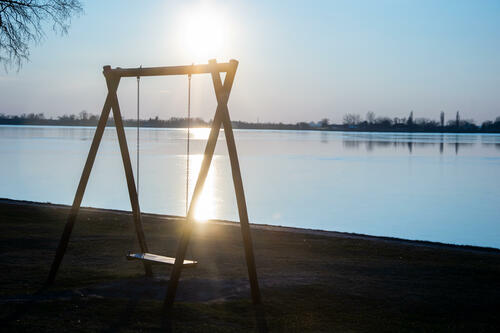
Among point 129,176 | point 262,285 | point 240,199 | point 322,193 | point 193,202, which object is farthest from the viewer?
point 322,193

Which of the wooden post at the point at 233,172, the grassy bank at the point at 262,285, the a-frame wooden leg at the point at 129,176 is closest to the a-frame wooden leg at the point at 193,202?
the wooden post at the point at 233,172

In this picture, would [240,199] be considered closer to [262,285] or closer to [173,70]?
[262,285]

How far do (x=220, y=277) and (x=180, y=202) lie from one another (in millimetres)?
15206

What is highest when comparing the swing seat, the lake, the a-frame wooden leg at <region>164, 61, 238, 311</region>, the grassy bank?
the a-frame wooden leg at <region>164, 61, 238, 311</region>

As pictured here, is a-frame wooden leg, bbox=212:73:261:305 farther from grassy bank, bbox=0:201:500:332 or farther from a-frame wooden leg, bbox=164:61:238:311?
grassy bank, bbox=0:201:500:332

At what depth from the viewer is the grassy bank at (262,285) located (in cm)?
555

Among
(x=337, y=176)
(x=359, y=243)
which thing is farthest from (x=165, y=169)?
(x=359, y=243)

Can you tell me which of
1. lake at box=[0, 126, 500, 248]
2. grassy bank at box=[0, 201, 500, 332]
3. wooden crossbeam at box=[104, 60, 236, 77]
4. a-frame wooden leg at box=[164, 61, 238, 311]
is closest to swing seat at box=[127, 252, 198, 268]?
a-frame wooden leg at box=[164, 61, 238, 311]

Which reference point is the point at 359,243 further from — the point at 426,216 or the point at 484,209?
the point at 484,209

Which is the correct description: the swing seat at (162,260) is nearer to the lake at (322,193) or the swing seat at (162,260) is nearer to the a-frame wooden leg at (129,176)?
the a-frame wooden leg at (129,176)

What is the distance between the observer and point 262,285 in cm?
693

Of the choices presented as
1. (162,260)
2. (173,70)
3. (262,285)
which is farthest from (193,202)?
(173,70)

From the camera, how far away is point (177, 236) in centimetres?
1049

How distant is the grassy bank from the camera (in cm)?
555
